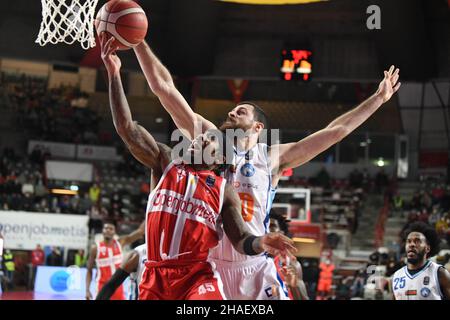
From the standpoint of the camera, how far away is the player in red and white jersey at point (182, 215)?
4.20 meters

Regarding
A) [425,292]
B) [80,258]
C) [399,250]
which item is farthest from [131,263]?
[399,250]

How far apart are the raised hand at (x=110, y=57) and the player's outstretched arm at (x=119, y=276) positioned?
9.46 feet

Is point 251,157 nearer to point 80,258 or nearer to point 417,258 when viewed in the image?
point 417,258

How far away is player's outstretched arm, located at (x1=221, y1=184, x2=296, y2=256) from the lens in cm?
398

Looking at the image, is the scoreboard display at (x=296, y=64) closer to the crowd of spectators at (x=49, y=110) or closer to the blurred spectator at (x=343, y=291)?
the blurred spectator at (x=343, y=291)

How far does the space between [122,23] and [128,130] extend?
1033 mm

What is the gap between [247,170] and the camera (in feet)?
18.1

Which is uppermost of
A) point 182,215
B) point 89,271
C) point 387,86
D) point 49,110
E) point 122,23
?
point 49,110

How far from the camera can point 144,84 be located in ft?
89.2

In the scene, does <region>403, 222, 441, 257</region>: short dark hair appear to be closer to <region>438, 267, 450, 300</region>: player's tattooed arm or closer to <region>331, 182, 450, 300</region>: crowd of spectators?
<region>438, 267, 450, 300</region>: player's tattooed arm

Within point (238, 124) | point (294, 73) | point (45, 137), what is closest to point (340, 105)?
point (294, 73)

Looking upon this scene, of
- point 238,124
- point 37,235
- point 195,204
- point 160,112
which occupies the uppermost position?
point 160,112

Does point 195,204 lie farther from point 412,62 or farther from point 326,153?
point 326,153

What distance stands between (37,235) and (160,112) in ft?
31.5
